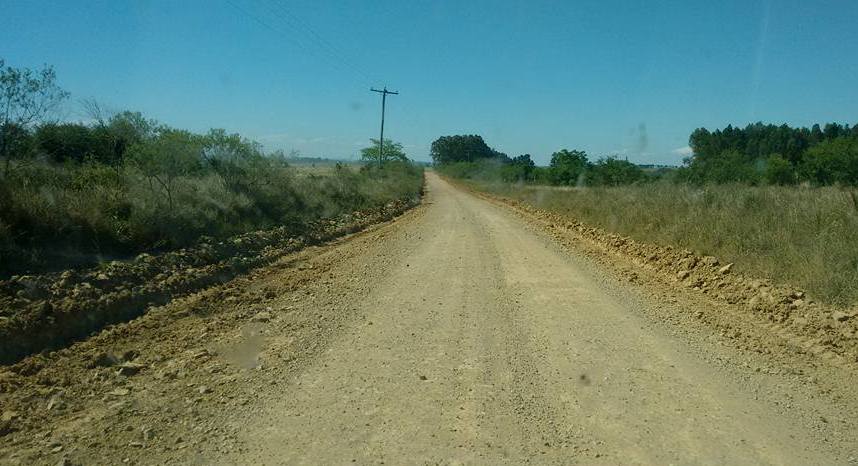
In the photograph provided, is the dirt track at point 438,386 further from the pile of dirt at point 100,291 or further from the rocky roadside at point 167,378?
the pile of dirt at point 100,291

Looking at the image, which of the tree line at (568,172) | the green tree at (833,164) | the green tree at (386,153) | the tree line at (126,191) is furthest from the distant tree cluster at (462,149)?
the tree line at (126,191)

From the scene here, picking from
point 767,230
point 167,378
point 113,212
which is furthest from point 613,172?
point 167,378

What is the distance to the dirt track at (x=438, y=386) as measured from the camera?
4441 mm

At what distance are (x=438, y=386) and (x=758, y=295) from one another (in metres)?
5.95

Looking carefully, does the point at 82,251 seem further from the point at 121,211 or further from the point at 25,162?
the point at 25,162

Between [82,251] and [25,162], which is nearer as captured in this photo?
[82,251]

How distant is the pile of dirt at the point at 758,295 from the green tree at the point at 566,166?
135ft

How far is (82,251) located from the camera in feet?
34.1

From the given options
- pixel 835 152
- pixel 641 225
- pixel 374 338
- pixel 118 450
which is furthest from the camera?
pixel 835 152

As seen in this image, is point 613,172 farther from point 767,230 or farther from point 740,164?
point 767,230

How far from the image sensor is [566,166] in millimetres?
58344

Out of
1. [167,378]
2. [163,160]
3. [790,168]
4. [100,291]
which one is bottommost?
[167,378]

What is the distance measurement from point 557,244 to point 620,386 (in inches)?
429

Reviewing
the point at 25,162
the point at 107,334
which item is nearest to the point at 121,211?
the point at 25,162
